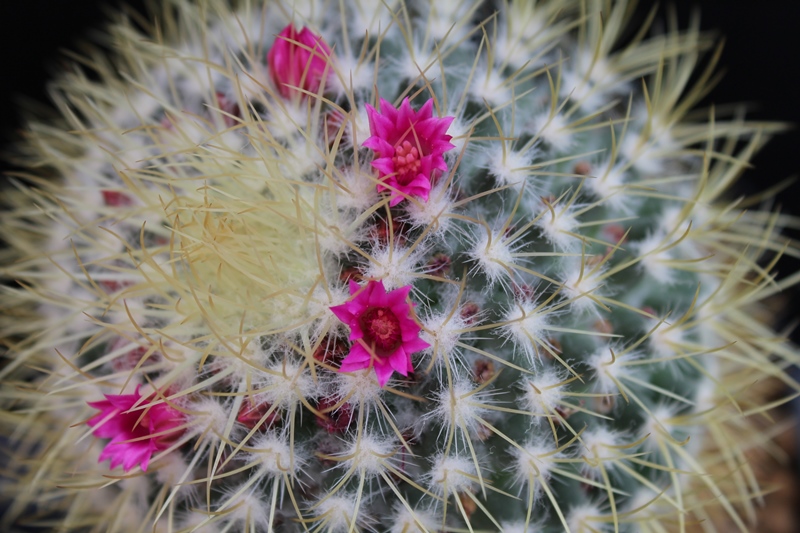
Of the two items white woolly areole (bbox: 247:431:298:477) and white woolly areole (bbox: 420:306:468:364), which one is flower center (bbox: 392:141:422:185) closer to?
white woolly areole (bbox: 420:306:468:364)

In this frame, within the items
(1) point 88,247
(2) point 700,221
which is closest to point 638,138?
(2) point 700,221

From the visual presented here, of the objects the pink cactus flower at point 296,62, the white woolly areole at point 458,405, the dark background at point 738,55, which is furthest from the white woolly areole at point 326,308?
the dark background at point 738,55

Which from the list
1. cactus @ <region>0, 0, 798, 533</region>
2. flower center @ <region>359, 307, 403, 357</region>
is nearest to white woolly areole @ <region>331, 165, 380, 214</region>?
cactus @ <region>0, 0, 798, 533</region>

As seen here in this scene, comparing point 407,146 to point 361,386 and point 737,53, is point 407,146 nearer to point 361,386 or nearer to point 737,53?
point 361,386

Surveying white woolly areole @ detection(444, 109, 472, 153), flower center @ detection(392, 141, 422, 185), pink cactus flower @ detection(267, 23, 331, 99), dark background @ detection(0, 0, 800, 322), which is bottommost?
dark background @ detection(0, 0, 800, 322)

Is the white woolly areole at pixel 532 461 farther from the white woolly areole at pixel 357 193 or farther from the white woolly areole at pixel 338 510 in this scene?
the white woolly areole at pixel 357 193

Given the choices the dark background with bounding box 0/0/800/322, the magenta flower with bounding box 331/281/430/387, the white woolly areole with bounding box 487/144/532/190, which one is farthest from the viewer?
the dark background with bounding box 0/0/800/322

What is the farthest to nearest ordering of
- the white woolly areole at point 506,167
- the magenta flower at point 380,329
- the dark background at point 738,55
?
1. the dark background at point 738,55
2. the white woolly areole at point 506,167
3. the magenta flower at point 380,329
